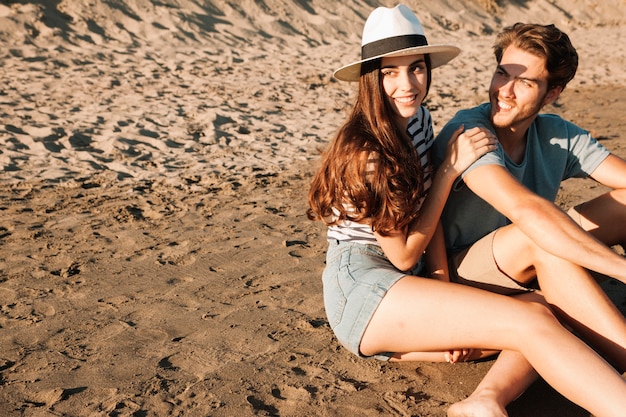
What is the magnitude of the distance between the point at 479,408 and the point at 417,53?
4.70ft

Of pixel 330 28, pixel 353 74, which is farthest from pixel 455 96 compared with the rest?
pixel 353 74

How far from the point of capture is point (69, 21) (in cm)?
1030

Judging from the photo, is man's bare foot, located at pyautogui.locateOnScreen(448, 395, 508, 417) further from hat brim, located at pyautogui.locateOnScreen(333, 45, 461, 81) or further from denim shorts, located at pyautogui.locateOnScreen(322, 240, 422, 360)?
hat brim, located at pyautogui.locateOnScreen(333, 45, 461, 81)

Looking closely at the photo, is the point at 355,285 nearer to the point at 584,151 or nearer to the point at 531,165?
the point at 531,165

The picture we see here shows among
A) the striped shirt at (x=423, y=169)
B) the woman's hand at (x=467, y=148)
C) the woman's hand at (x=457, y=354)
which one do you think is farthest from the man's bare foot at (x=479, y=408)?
the woman's hand at (x=467, y=148)

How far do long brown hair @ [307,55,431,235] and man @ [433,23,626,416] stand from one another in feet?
1.03

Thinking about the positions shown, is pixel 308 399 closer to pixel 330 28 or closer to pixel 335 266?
pixel 335 266

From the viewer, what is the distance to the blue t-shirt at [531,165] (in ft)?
11.0

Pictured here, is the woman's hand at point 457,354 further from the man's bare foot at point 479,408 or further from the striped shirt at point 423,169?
the striped shirt at point 423,169

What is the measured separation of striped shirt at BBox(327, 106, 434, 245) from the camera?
310 centimetres

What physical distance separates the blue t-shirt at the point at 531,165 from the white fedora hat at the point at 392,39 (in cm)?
42

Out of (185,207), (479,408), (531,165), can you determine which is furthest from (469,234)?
(185,207)

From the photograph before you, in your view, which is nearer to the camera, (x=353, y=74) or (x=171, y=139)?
(x=353, y=74)

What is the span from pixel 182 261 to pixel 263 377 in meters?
1.53
